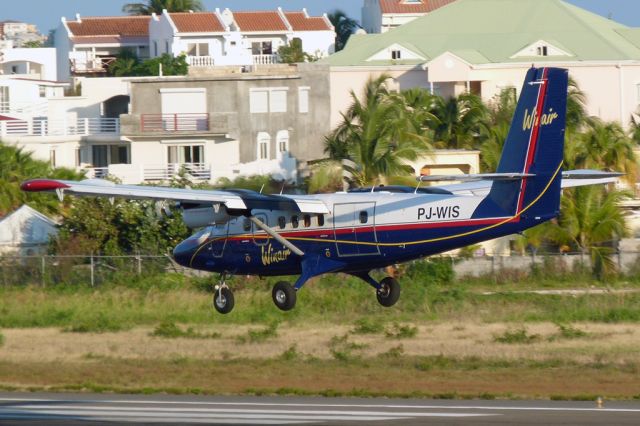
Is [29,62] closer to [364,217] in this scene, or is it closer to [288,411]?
[364,217]

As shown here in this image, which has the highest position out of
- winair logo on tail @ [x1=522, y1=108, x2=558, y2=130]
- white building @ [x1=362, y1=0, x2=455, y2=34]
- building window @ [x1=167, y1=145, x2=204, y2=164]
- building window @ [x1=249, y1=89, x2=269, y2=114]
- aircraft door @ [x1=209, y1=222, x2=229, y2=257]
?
white building @ [x1=362, y1=0, x2=455, y2=34]

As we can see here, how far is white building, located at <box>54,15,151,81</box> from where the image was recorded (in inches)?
4847

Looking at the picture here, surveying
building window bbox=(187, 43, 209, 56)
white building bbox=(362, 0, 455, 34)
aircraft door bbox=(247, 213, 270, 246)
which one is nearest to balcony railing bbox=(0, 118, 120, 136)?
building window bbox=(187, 43, 209, 56)

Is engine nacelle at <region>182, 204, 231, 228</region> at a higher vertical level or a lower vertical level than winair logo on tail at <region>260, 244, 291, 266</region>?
higher

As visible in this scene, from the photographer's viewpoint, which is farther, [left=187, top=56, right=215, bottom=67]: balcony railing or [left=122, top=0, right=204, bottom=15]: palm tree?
[left=122, top=0, right=204, bottom=15]: palm tree

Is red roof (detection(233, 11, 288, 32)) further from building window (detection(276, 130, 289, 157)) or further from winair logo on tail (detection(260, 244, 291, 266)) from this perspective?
winair logo on tail (detection(260, 244, 291, 266))

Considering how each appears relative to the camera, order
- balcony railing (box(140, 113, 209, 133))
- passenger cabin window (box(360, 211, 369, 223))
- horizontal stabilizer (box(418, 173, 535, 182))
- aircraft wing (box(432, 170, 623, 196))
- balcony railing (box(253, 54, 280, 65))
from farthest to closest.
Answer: balcony railing (box(253, 54, 280, 65))
balcony railing (box(140, 113, 209, 133))
aircraft wing (box(432, 170, 623, 196))
passenger cabin window (box(360, 211, 369, 223))
horizontal stabilizer (box(418, 173, 535, 182))

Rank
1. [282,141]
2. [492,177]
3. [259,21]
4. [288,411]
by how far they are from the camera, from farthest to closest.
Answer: [259,21] → [282,141] → [288,411] → [492,177]

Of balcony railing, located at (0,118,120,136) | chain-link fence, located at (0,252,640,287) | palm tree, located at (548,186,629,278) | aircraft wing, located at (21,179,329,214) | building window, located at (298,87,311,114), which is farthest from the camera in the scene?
building window, located at (298,87,311,114)

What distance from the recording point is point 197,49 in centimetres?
11894

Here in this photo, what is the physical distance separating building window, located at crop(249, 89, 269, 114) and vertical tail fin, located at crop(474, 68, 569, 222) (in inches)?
1859

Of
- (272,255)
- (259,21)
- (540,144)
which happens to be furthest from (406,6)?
(540,144)

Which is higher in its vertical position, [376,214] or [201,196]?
[201,196]

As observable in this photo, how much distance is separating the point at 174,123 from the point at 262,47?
49.4m
